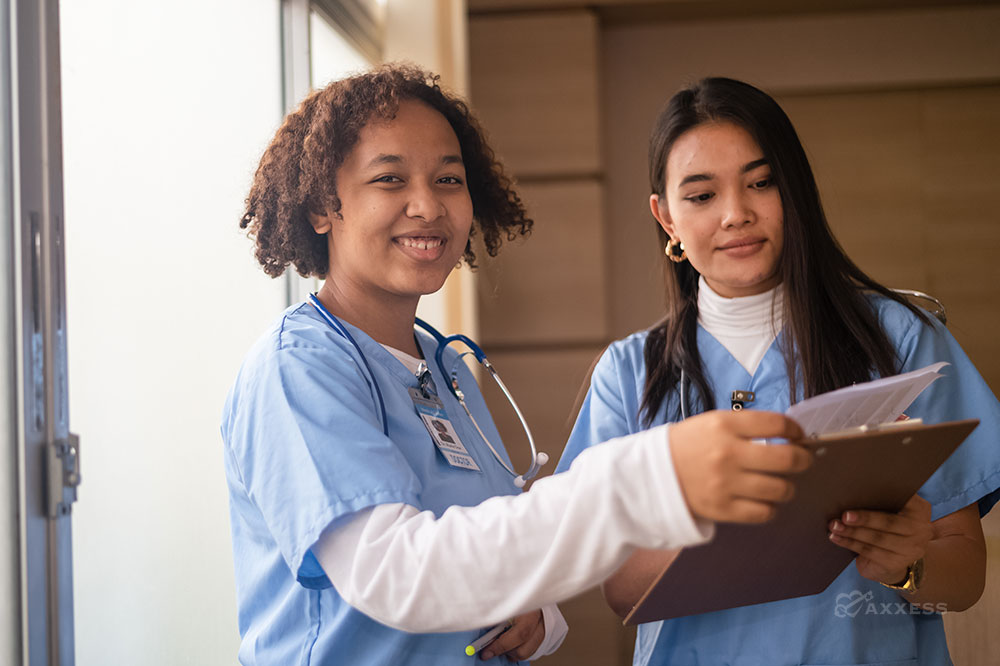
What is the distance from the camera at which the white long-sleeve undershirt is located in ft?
2.49

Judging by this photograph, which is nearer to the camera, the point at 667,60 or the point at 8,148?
the point at 8,148

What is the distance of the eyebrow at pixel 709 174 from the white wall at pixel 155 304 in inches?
31.5

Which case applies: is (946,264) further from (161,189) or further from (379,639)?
(379,639)

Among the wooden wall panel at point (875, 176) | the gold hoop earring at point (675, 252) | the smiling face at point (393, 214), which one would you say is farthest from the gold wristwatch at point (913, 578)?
the wooden wall panel at point (875, 176)

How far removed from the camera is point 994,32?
156 inches

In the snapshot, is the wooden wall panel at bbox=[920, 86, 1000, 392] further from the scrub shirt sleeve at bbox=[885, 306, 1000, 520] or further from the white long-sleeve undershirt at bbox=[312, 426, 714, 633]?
the white long-sleeve undershirt at bbox=[312, 426, 714, 633]

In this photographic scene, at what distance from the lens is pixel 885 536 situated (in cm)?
114

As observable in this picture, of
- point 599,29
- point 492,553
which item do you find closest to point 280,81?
point 599,29

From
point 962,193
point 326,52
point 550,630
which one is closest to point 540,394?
point 326,52

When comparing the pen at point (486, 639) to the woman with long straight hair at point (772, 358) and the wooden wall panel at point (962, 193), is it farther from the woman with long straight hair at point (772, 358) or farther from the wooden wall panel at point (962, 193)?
the wooden wall panel at point (962, 193)

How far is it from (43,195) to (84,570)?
0.64 m

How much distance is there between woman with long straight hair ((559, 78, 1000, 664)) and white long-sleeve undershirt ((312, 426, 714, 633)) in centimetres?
60

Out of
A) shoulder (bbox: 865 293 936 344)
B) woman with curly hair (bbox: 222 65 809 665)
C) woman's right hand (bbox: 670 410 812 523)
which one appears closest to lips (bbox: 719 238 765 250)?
shoulder (bbox: 865 293 936 344)

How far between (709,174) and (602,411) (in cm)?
44
